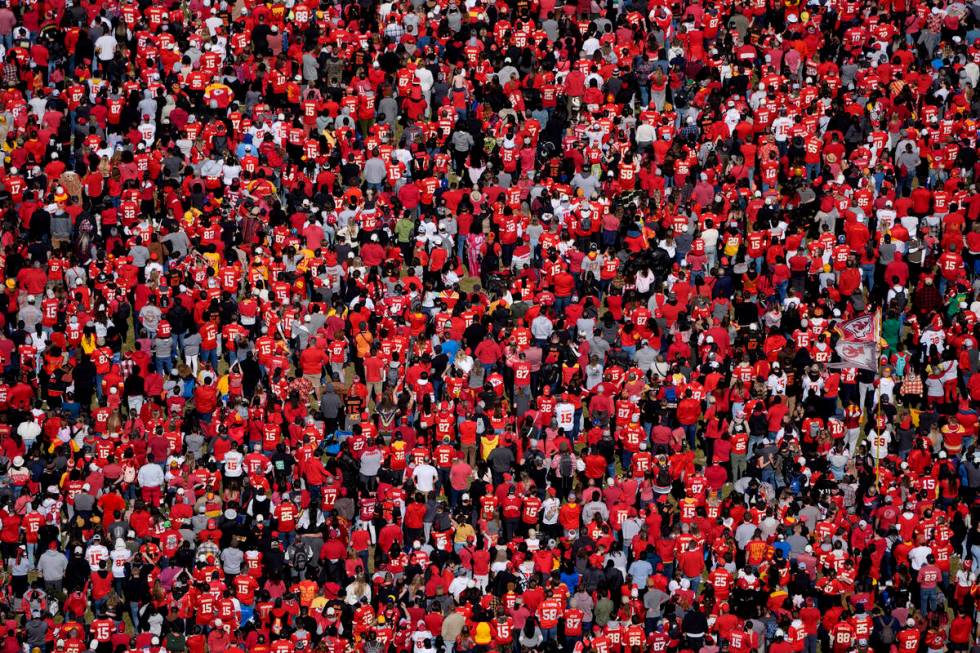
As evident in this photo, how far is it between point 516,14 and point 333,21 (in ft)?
11.6

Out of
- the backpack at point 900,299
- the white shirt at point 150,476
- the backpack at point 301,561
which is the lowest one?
the backpack at point 301,561

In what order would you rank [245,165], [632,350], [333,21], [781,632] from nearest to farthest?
[781,632] < [632,350] < [245,165] < [333,21]

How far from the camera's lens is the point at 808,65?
4688 centimetres

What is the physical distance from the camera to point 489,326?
137 feet

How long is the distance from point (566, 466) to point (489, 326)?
355 cm

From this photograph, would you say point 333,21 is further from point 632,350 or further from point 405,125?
point 632,350

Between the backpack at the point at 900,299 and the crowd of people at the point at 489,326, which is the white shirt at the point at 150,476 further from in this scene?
the backpack at the point at 900,299

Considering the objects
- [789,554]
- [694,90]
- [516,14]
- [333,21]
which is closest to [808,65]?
[694,90]

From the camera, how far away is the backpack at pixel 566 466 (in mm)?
39281

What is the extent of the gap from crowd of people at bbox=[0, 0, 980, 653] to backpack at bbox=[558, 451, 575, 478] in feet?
0.12

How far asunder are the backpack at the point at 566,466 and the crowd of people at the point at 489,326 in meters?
0.04

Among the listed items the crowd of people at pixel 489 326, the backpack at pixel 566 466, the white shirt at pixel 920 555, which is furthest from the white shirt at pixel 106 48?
the white shirt at pixel 920 555

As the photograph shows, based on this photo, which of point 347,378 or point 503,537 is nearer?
point 503,537

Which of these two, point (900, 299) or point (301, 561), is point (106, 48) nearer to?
point (301, 561)
